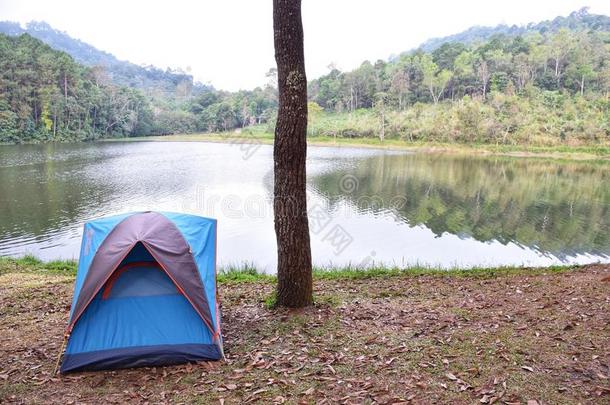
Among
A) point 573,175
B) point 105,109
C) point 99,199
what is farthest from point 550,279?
point 105,109

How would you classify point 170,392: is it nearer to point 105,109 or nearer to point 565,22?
point 105,109

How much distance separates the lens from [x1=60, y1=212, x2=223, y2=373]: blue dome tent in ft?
13.2

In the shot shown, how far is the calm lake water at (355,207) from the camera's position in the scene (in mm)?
12289

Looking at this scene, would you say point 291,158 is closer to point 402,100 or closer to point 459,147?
point 459,147

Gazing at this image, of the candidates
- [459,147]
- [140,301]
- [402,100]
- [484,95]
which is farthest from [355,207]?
[402,100]

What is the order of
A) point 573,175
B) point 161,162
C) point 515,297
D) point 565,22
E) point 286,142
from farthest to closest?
point 565,22 < point 161,162 < point 573,175 < point 515,297 < point 286,142

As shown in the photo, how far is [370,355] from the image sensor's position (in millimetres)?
4125

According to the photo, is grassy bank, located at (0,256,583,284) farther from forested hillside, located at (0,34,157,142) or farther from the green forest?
forested hillside, located at (0,34,157,142)

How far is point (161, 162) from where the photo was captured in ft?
111

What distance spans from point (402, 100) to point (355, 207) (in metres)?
61.8

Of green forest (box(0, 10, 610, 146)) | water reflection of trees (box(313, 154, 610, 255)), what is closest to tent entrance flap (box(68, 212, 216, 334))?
water reflection of trees (box(313, 154, 610, 255))

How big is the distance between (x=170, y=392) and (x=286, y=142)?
9.50ft

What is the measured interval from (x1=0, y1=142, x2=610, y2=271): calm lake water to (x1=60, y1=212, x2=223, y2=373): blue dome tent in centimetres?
616

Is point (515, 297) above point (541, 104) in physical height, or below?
below
